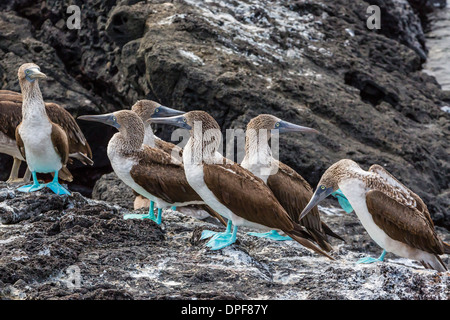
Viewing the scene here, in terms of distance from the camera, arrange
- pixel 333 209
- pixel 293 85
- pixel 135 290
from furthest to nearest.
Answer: pixel 293 85, pixel 333 209, pixel 135 290

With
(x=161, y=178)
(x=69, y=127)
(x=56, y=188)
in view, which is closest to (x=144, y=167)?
(x=161, y=178)

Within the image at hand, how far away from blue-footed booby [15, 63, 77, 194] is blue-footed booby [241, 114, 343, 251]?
74.7 inches

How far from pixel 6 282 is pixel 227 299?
1.54 metres

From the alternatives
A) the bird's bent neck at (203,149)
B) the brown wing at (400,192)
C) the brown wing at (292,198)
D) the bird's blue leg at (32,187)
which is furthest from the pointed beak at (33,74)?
the brown wing at (400,192)

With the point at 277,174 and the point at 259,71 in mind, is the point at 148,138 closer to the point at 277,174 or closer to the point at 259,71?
the point at 277,174

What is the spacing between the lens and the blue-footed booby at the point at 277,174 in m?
7.34

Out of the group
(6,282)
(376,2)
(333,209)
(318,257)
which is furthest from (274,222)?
(376,2)

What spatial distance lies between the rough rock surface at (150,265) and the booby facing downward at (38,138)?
13.1 inches

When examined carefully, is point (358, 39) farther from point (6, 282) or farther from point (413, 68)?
point (6, 282)

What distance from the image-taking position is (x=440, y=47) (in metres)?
15.5

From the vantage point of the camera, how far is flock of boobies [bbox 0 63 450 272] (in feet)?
20.6

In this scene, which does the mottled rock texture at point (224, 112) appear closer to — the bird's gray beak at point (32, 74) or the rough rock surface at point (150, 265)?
the rough rock surface at point (150, 265)

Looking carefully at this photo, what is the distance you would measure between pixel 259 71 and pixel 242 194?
15.6ft

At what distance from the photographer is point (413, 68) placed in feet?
41.2
